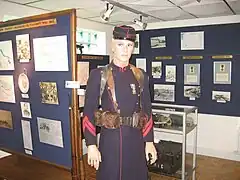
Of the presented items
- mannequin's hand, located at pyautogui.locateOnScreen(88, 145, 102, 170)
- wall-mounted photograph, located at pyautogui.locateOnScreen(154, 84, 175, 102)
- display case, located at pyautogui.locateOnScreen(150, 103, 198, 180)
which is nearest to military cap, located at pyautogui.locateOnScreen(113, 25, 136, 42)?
mannequin's hand, located at pyautogui.locateOnScreen(88, 145, 102, 170)

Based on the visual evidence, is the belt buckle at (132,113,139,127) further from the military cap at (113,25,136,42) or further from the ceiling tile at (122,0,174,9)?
the ceiling tile at (122,0,174,9)

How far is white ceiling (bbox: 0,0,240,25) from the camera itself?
295 cm

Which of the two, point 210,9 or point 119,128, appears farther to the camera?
point 210,9

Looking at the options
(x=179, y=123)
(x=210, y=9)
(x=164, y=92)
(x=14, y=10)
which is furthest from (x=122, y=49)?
(x=164, y=92)

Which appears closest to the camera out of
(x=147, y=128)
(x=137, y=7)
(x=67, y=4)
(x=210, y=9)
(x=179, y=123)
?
(x=147, y=128)

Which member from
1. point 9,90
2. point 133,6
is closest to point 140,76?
point 9,90

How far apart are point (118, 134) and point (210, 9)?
8.57 feet

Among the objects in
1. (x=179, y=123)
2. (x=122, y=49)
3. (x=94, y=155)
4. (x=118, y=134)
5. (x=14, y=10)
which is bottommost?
(x=179, y=123)

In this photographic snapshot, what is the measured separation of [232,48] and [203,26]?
1.94 ft

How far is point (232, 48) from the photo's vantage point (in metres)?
3.84

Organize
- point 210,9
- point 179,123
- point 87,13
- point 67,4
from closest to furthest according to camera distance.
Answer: point 179,123
point 67,4
point 210,9
point 87,13

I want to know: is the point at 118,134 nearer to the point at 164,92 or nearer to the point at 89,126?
the point at 89,126

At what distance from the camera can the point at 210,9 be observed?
3371 millimetres

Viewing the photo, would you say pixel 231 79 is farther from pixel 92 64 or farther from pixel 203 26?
pixel 92 64
